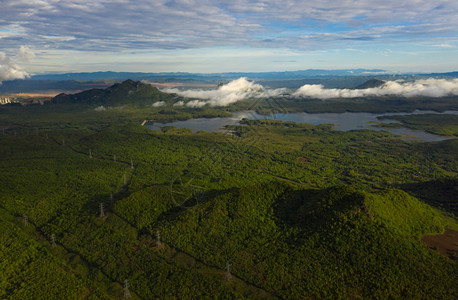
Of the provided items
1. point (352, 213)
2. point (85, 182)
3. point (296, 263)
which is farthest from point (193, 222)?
point (85, 182)

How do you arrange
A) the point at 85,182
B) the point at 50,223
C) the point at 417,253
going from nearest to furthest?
the point at 417,253, the point at 50,223, the point at 85,182

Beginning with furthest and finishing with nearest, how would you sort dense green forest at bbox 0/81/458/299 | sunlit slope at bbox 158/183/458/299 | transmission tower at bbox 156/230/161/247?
transmission tower at bbox 156/230/161/247
dense green forest at bbox 0/81/458/299
sunlit slope at bbox 158/183/458/299

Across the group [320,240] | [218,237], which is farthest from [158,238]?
[320,240]

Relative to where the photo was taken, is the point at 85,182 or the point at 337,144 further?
the point at 337,144

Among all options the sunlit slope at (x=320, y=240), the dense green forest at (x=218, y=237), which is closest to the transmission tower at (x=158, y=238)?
the dense green forest at (x=218, y=237)

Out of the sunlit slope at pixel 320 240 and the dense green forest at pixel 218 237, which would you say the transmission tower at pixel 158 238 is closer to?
the dense green forest at pixel 218 237

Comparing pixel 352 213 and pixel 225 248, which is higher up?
pixel 352 213

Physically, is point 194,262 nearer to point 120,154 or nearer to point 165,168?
point 165,168

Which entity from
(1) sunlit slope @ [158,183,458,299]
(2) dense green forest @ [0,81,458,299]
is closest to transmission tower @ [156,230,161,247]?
(2) dense green forest @ [0,81,458,299]

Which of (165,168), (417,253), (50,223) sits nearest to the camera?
(417,253)

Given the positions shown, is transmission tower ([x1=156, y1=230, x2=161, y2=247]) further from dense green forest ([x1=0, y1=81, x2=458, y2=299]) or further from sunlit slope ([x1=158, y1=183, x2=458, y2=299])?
sunlit slope ([x1=158, y1=183, x2=458, y2=299])

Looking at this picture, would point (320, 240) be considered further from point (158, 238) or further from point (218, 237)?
point (158, 238)
